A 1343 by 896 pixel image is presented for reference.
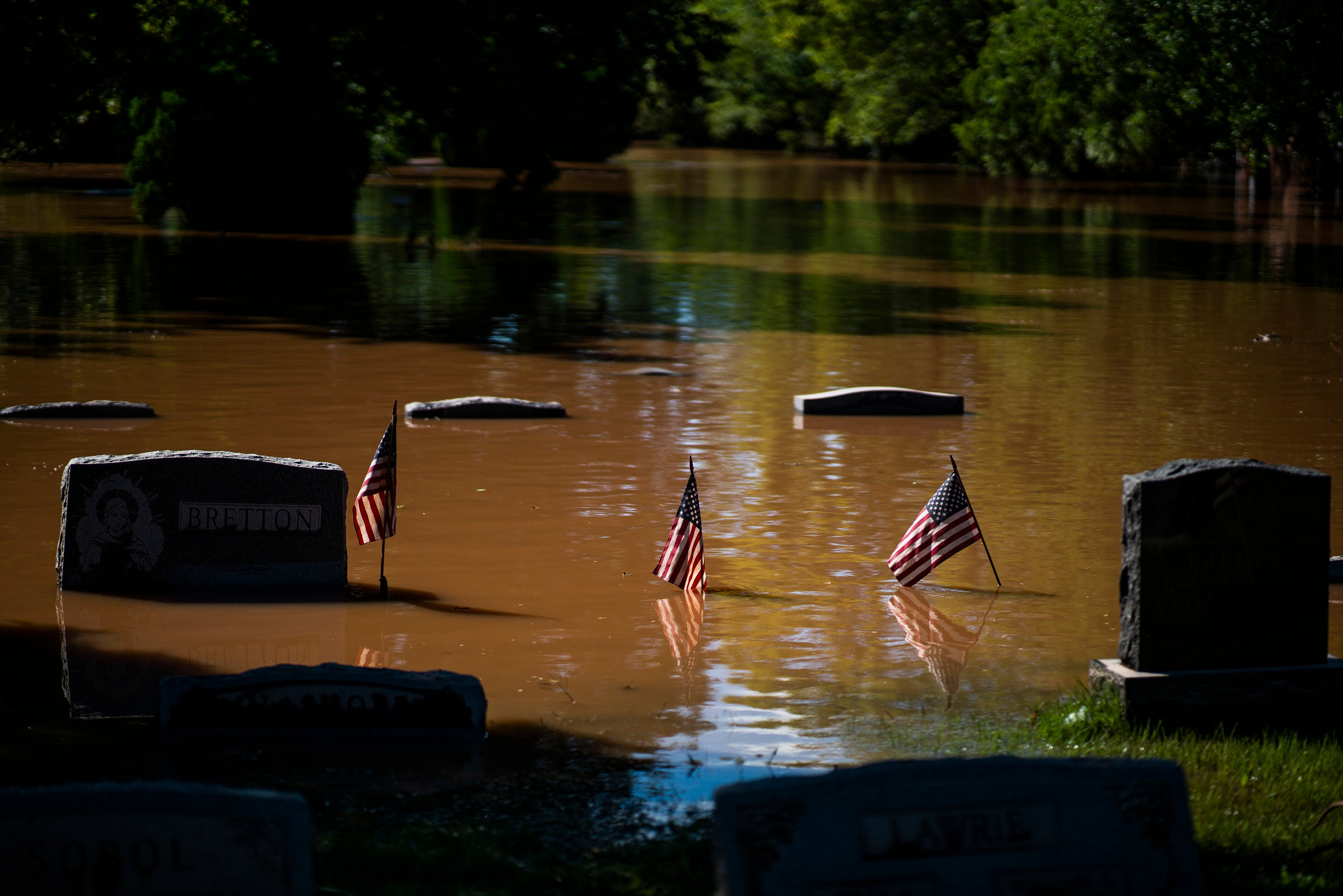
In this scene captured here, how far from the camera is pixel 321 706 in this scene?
23.4ft

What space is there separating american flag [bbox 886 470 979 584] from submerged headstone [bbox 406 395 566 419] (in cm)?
626

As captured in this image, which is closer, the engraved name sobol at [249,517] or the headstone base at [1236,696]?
the headstone base at [1236,696]

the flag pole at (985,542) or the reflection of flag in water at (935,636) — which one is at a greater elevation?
the flag pole at (985,542)

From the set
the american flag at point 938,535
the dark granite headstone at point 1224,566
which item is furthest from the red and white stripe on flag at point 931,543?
the dark granite headstone at point 1224,566

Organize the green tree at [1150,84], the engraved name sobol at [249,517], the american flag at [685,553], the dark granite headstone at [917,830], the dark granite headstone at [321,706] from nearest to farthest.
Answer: the dark granite headstone at [917,830] < the dark granite headstone at [321,706] < the engraved name sobol at [249,517] < the american flag at [685,553] < the green tree at [1150,84]

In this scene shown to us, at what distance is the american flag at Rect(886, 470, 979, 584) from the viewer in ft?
32.9

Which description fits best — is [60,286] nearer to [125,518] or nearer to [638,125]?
[125,518]

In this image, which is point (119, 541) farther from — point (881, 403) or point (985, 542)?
point (881, 403)

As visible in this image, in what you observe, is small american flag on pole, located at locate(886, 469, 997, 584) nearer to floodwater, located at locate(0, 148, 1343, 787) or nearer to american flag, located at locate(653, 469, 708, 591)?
floodwater, located at locate(0, 148, 1343, 787)

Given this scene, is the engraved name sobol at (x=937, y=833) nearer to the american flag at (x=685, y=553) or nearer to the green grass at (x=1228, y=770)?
the green grass at (x=1228, y=770)

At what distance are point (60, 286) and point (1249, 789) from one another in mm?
22207

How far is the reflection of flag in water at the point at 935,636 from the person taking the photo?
8.66 metres

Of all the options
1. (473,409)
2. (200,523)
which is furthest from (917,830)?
(473,409)

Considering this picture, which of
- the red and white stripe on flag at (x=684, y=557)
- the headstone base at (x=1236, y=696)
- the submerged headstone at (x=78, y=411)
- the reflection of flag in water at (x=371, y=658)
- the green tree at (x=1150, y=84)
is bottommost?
the reflection of flag in water at (x=371, y=658)
